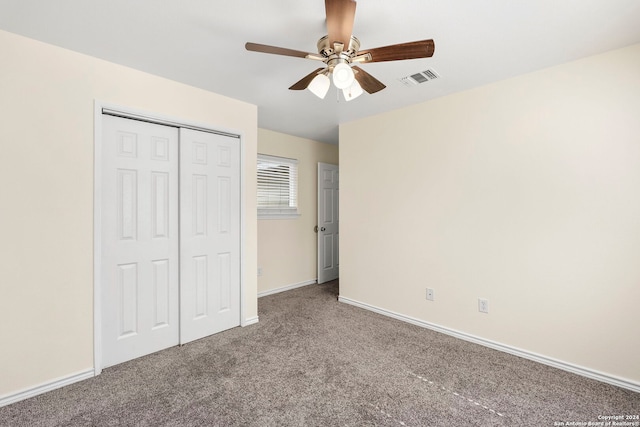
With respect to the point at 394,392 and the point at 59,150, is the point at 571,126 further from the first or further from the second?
the point at 59,150

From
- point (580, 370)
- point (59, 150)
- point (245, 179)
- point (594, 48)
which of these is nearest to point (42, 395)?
point (59, 150)

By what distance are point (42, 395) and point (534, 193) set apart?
3.91 metres

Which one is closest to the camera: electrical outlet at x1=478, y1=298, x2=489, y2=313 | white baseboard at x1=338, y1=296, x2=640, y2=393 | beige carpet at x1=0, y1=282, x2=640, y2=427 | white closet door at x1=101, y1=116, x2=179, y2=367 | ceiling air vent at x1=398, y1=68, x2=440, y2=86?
beige carpet at x1=0, y1=282, x2=640, y2=427

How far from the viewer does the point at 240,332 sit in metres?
2.95

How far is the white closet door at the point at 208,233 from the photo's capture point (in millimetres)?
2705

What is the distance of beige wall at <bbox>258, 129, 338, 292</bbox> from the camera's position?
13.7 feet

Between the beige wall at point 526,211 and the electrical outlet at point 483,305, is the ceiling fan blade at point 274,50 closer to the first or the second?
the beige wall at point 526,211

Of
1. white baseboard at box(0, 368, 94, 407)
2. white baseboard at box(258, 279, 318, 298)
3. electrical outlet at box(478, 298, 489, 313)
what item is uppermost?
electrical outlet at box(478, 298, 489, 313)

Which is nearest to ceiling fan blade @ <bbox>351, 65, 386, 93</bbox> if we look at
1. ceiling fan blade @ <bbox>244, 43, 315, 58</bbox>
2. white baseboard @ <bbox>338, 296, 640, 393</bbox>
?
ceiling fan blade @ <bbox>244, 43, 315, 58</bbox>

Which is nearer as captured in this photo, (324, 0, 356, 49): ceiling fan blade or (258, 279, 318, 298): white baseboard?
(324, 0, 356, 49): ceiling fan blade

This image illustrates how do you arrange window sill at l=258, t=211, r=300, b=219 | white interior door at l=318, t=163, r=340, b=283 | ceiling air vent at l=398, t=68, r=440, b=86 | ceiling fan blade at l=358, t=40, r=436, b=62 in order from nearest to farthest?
ceiling fan blade at l=358, t=40, r=436, b=62 < ceiling air vent at l=398, t=68, r=440, b=86 < window sill at l=258, t=211, r=300, b=219 < white interior door at l=318, t=163, r=340, b=283

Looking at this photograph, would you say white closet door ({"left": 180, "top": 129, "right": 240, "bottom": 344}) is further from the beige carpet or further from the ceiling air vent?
the ceiling air vent

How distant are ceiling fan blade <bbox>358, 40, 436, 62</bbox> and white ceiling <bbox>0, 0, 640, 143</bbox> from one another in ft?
0.94

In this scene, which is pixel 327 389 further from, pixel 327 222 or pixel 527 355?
pixel 327 222
